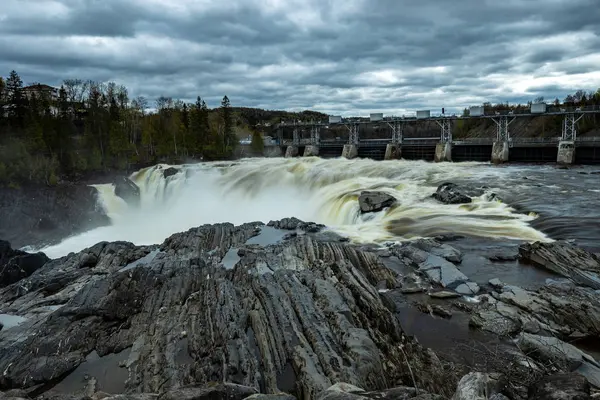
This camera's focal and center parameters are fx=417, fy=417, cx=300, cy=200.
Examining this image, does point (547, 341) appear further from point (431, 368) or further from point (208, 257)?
point (208, 257)

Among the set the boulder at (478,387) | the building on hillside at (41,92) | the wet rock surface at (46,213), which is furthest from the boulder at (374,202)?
the building on hillside at (41,92)

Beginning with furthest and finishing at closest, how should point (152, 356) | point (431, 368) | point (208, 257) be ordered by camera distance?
point (208, 257) < point (152, 356) < point (431, 368)

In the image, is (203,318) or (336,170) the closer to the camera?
(203,318)

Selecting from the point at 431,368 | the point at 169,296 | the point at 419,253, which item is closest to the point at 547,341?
the point at 431,368

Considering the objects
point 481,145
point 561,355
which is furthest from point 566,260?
point 481,145

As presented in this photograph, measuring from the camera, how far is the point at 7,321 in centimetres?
1379

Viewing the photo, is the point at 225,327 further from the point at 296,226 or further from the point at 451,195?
the point at 451,195

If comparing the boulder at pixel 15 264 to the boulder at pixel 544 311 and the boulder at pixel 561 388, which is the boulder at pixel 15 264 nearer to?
the boulder at pixel 544 311

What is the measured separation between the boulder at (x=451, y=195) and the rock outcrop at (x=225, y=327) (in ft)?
40.0

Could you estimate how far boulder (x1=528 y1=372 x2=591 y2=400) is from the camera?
589 cm

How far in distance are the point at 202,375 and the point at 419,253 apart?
35.0ft

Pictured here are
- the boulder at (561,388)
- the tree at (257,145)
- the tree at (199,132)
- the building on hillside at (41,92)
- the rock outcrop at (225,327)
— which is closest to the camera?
the boulder at (561,388)

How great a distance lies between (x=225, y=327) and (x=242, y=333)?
594 millimetres

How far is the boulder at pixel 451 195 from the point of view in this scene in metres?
26.8
